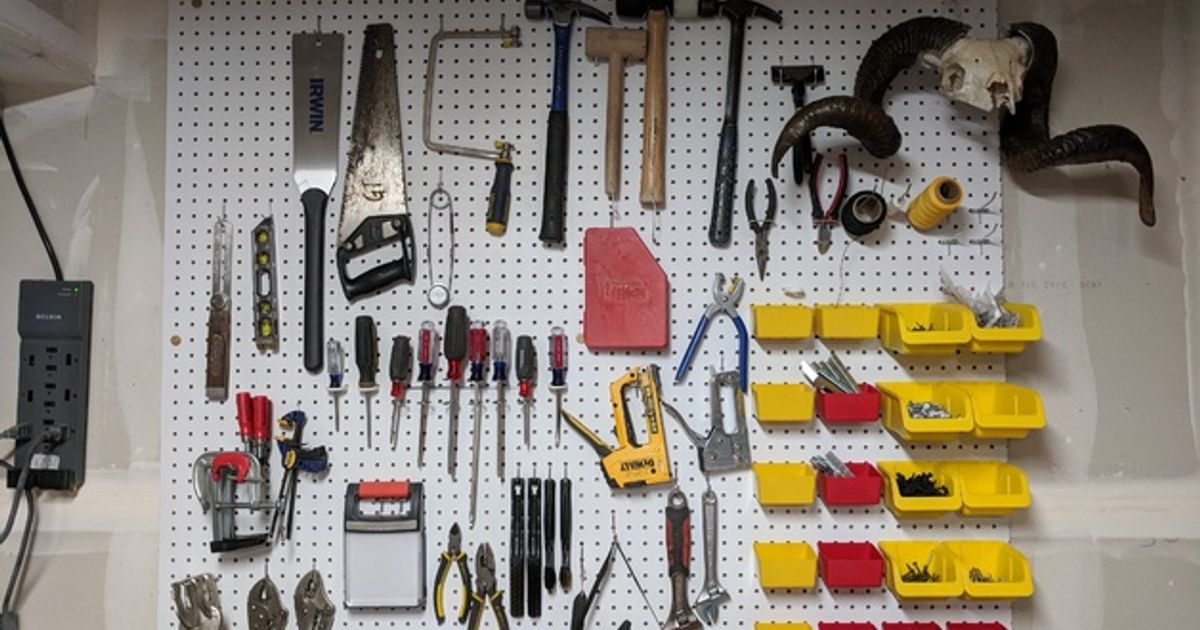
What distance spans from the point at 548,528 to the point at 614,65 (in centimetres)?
91

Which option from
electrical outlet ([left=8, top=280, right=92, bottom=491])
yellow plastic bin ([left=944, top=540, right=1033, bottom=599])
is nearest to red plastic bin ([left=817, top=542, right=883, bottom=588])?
yellow plastic bin ([left=944, top=540, right=1033, bottom=599])

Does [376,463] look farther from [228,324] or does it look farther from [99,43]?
[99,43]

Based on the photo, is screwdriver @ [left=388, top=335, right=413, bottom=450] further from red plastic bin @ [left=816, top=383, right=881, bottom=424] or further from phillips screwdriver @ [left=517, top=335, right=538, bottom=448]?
red plastic bin @ [left=816, top=383, right=881, bottom=424]

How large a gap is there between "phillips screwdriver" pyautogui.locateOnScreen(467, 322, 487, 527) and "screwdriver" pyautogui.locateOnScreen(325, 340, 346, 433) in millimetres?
252

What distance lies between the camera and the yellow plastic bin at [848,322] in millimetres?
1394

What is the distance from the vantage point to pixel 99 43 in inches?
60.5

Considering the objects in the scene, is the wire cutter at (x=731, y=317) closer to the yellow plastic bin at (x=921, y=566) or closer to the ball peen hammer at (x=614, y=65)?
the ball peen hammer at (x=614, y=65)

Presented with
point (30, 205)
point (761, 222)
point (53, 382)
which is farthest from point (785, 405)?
point (30, 205)

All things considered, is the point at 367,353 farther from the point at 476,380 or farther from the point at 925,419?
the point at 925,419

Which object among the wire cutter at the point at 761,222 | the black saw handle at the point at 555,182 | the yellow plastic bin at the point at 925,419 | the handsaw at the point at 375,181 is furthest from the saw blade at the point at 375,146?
the yellow plastic bin at the point at 925,419

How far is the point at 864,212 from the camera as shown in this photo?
4.72ft

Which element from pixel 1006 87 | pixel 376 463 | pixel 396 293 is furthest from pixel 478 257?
pixel 1006 87

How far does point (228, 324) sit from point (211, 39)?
58 cm

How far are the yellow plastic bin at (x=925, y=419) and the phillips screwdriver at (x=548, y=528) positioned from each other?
65cm
